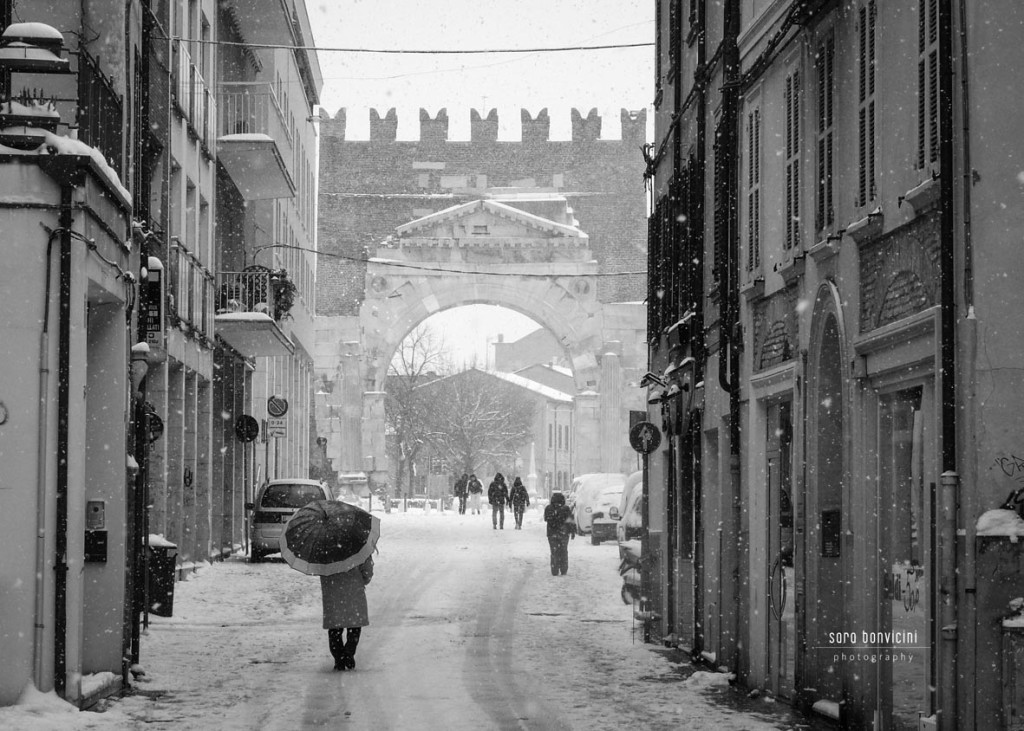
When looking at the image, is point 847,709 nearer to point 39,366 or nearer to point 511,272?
point 39,366

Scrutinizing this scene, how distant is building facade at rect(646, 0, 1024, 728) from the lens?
8742 millimetres

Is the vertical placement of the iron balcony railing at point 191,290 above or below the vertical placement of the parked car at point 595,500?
above

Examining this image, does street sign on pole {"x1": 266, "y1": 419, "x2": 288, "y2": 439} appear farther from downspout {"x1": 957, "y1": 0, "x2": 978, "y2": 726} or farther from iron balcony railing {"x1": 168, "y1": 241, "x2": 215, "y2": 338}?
downspout {"x1": 957, "y1": 0, "x2": 978, "y2": 726}

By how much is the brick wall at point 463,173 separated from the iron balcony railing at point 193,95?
52.8 m

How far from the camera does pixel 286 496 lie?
1291 inches

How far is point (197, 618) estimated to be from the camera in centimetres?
2042

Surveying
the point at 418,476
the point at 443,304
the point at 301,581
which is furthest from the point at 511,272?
the point at 301,581

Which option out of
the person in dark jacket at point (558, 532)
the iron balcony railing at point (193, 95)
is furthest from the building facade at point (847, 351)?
the iron balcony railing at point (193, 95)

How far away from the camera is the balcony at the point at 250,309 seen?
1271 inches

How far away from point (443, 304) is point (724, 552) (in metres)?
60.3

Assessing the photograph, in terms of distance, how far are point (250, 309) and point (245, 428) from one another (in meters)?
2.33

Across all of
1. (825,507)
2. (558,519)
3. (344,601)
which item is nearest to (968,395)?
(825,507)

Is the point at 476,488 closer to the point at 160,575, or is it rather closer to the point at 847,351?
the point at 160,575

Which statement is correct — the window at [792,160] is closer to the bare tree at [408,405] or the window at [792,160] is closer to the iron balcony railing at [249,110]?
the iron balcony railing at [249,110]
